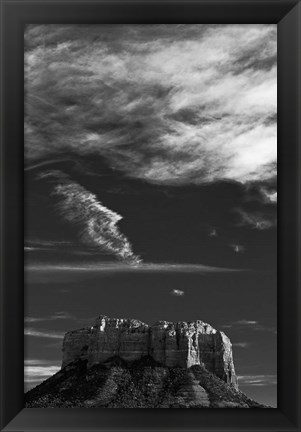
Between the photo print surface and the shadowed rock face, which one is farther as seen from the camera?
the shadowed rock face

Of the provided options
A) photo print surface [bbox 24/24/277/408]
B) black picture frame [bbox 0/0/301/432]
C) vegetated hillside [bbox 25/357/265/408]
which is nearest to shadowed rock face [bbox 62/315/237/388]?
vegetated hillside [bbox 25/357/265/408]

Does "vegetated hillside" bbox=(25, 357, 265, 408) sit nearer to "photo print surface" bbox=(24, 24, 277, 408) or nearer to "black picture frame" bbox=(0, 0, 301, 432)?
"photo print surface" bbox=(24, 24, 277, 408)

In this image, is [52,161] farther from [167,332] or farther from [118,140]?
[167,332]

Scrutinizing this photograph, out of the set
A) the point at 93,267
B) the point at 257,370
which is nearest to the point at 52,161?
the point at 93,267
